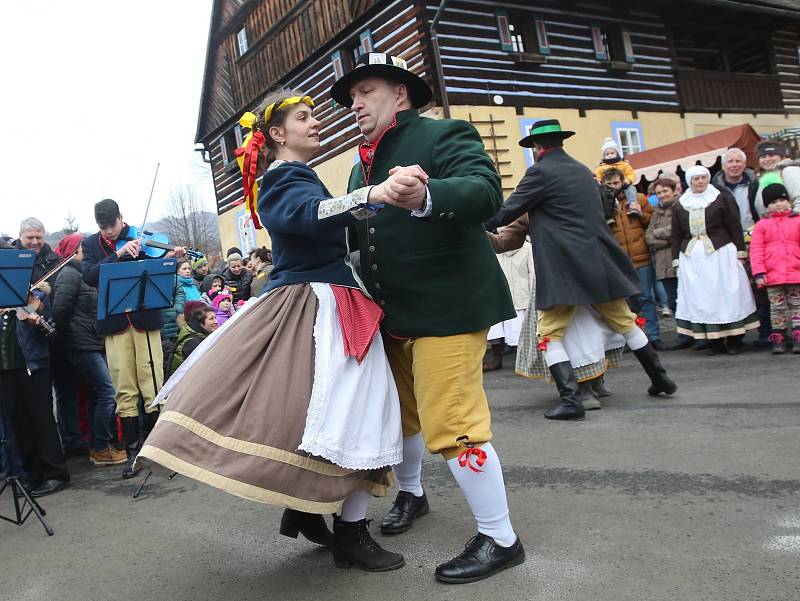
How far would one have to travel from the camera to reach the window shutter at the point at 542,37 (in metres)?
17.6

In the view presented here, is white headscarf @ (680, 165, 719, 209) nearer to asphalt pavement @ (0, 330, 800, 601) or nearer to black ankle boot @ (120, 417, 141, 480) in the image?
asphalt pavement @ (0, 330, 800, 601)

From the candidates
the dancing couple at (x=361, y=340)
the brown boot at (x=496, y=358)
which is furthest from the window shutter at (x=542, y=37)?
the dancing couple at (x=361, y=340)

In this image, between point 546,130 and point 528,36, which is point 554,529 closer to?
point 546,130

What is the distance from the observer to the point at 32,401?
211 inches

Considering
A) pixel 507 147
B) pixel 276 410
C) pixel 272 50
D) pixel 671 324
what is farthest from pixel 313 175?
pixel 272 50

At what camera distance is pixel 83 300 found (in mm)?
6102

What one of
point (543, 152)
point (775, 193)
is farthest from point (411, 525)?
point (775, 193)

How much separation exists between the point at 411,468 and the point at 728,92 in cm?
2126

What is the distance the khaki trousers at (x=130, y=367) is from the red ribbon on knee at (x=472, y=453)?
3896 millimetres

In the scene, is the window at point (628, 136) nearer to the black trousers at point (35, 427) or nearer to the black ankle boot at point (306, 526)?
the black trousers at point (35, 427)

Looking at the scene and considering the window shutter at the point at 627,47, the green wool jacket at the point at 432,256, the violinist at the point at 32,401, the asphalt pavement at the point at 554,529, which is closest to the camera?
the asphalt pavement at the point at 554,529

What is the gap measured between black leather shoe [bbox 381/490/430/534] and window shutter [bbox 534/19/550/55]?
16060mm

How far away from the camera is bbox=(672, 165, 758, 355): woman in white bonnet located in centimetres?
727

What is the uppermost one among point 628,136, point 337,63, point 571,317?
point 337,63
